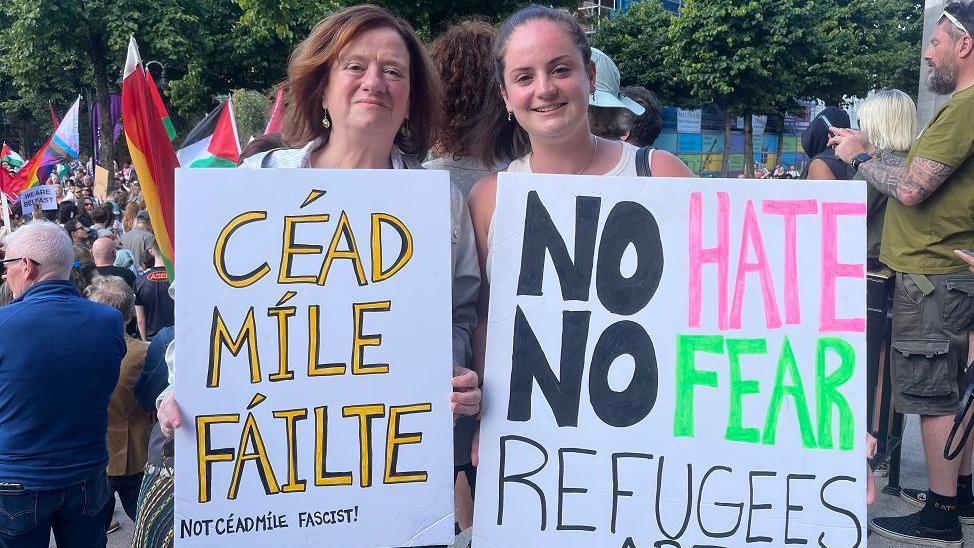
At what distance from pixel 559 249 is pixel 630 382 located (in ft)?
1.07

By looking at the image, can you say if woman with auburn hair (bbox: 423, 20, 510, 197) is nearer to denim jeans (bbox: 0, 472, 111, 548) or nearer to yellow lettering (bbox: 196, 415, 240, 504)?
yellow lettering (bbox: 196, 415, 240, 504)

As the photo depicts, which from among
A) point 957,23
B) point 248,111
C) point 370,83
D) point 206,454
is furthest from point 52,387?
point 248,111

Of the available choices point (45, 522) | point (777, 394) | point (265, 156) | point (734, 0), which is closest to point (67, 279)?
point (45, 522)

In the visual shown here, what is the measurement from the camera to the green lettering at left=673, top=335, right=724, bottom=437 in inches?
70.9

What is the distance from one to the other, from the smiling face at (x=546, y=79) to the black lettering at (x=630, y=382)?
20.1 inches

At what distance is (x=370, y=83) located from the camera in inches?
78.5

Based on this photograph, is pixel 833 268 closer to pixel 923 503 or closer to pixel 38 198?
pixel 923 503

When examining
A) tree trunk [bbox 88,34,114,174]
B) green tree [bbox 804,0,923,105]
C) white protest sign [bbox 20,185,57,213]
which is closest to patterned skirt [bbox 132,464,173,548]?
white protest sign [bbox 20,185,57,213]

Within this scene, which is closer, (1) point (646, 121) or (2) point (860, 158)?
(2) point (860, 158)

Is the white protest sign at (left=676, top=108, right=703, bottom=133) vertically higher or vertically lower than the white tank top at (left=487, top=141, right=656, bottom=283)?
higher

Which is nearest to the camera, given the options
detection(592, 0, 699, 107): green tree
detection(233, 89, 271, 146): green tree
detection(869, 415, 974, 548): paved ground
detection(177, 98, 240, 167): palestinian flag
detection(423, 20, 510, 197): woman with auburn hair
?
detection(423, 20, 510, 197): woman with auburn hair

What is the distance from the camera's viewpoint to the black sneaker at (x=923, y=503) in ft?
12.1

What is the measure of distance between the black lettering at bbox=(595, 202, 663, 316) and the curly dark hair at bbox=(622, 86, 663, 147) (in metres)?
1.93

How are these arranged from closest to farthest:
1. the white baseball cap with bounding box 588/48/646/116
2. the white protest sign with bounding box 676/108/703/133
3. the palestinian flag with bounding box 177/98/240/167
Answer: the white baseball cap with bounding box 588/48/646/116 → the palestinian flag with bounding box 177/98/240/167 → the white protest sign with bounding box 676/108/703/133
